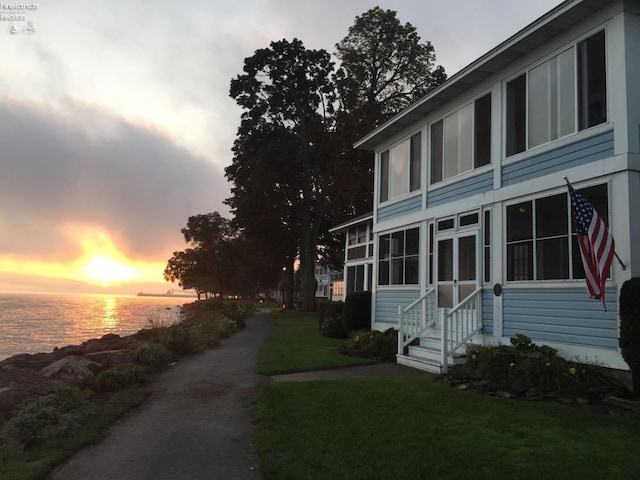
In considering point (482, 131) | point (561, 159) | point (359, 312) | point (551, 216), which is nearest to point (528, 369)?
point (551, 216)

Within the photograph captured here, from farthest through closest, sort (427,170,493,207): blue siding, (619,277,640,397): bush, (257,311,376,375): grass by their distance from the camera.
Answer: (257,311,376,375): grass
(427,170,493,207): blue siding
(619,277,640,397): bush

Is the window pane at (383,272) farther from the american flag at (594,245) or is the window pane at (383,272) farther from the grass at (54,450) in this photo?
the grass at (54,450)

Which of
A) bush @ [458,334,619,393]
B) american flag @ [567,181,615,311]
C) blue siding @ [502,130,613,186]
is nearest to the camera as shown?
american flag @ [567,181,615,311]

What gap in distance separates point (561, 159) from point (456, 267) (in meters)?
3.57

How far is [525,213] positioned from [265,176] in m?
25.8

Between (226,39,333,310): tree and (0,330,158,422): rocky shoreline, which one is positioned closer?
(0,330,158,422): rocky shoreline

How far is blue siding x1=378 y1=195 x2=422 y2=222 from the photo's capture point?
45.5ft

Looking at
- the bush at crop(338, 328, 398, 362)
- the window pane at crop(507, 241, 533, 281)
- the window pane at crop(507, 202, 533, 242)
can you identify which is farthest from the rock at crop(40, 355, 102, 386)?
the window pane at crop(507, 202, 533, 242)

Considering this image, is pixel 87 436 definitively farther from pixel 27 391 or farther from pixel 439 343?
pixel 439 343

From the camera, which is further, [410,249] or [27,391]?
[410,249]

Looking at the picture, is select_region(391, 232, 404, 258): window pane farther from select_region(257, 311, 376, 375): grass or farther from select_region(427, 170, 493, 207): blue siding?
select_region(257, 311, 376, 375): grass

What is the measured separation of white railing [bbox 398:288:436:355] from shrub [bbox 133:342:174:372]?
5.53 m

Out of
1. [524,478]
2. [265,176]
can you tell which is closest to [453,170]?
[524,478]

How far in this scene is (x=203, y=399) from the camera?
8.77 m
